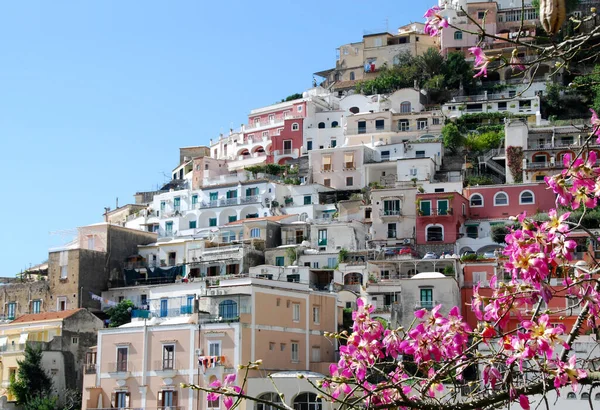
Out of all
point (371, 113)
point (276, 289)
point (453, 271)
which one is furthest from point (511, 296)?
point (371, 113)

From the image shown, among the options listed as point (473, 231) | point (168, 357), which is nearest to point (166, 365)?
point (168, 357)

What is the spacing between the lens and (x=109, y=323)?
171ft

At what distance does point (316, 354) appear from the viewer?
141ft

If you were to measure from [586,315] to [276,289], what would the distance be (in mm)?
35646

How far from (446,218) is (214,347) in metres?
19.5

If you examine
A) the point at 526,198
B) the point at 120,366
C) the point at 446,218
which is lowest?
the point at 120,366

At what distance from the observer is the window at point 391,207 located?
186 ft

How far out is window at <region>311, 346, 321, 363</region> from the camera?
4272cm

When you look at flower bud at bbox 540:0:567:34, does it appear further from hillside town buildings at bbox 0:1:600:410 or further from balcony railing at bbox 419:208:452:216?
balcony railing at bbox 419:208:452:216

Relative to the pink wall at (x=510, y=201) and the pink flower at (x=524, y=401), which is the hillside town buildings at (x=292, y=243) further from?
the pink flower at (x=524, y=401)

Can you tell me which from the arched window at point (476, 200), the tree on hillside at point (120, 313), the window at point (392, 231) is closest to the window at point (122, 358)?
the tree on hillside at point (120, 313)

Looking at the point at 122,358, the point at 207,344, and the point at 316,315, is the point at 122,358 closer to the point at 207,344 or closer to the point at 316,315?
the point at 207,344

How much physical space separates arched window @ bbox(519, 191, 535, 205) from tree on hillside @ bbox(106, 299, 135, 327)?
886 inches

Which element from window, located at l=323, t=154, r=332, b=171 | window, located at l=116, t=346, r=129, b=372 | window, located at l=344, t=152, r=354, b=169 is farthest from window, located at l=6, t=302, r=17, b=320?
window, located at l=344, t=152, r=354, b=169
